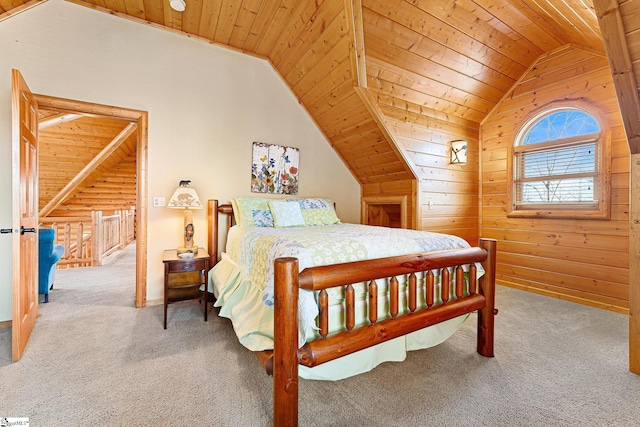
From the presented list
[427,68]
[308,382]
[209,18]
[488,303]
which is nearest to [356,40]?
[427,68]

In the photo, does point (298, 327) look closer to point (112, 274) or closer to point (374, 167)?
point (374, 167)

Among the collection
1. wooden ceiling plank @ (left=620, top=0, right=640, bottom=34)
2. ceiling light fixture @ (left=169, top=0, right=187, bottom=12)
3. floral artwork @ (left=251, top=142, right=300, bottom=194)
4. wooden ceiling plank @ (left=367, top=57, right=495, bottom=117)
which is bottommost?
floral artwork @ (left=251, top=142, right=300, bottom=194)

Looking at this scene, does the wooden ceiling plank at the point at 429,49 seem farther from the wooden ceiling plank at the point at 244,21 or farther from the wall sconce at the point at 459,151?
the wooden ceiling plank at the point at 244,21

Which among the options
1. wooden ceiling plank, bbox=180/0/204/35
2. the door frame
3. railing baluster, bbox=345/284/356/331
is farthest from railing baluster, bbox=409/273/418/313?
wooden ceiling plank, bbox=180/0/204/35

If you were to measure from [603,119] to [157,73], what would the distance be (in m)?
4.73

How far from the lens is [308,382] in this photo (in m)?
1.64

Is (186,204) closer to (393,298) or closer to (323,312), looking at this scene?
(323,312)

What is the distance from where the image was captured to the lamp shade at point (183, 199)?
266 centimetres

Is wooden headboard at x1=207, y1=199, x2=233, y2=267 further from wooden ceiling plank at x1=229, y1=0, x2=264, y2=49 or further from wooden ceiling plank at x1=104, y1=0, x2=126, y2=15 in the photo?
wooden ceiling plank at x1=104, y1=0, x2=126, y2=15

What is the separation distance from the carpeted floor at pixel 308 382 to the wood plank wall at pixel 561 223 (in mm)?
659

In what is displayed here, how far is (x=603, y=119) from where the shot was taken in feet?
9.36

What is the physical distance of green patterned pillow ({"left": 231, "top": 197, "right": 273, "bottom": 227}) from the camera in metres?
2.90

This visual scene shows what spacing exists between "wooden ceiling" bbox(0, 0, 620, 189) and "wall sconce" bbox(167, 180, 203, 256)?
1.79 meters

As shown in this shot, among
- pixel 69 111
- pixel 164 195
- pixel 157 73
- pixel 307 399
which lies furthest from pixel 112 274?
pixel 307 399
